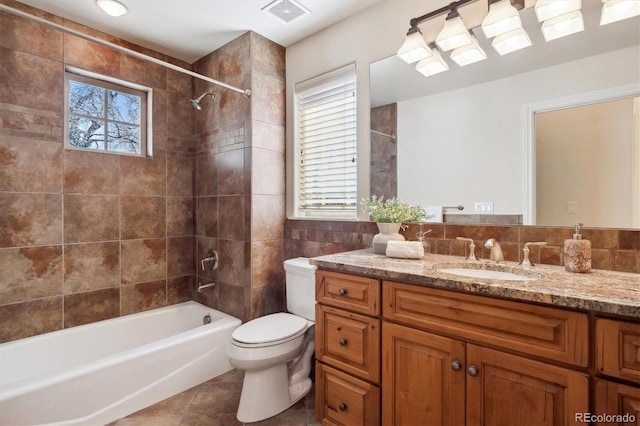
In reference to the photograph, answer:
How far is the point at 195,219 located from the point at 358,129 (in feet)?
5.45

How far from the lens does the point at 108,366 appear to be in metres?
1.68

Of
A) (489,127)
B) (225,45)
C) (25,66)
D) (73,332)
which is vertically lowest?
(73,332)

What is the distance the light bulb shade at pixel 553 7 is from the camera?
135cm

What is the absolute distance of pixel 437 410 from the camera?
1199 mm

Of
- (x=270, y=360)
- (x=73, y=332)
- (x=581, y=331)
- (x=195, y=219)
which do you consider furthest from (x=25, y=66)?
(x=581, y=331)

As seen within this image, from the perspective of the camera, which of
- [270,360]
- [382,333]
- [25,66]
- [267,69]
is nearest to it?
[382,333]

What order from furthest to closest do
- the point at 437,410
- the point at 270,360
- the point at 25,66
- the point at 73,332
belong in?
the point at 73,332 → the point at 25,66 → the point at 270,360 → the point at 437,410

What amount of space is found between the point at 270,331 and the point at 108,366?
87 centimetres

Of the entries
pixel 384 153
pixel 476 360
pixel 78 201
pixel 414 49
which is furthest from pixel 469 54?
pixel 78 201

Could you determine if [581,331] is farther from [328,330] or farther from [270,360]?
[270,360]

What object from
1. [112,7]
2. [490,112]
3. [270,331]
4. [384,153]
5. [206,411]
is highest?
[112,7]

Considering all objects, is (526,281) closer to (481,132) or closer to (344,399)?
(481,132)

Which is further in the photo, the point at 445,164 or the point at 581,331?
the point at 445,164

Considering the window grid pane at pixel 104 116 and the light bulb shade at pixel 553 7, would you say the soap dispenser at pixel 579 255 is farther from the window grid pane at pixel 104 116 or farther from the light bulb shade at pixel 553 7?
the window grid pane at pixel 104 116
